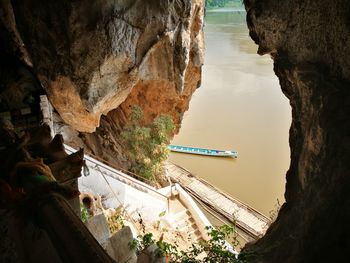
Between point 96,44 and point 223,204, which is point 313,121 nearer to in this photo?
point 96,44

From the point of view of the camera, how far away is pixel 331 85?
13.2 ft

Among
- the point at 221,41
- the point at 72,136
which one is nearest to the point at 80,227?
the point at 72,136

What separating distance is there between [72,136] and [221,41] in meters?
22.6

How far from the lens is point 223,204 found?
13.0m

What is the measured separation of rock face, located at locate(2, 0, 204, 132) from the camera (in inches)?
284

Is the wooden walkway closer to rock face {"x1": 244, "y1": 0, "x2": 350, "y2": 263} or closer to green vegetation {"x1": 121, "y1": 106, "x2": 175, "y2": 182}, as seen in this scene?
green vegetation {"x1": 121, "y1": 106, "x2": 175, "y2": 182}

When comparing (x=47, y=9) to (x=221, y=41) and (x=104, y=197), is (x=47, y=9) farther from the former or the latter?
(x=221, y=41)

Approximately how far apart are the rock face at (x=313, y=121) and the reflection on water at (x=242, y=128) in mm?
8892

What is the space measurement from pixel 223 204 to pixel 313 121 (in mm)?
9281

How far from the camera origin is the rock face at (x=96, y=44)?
720cm

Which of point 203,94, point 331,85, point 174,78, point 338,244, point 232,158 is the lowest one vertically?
point 232,158

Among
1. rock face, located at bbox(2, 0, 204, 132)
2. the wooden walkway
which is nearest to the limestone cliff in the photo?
rock face, located at bbox(2, 0, 204, 132)

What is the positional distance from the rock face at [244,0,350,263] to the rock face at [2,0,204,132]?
322 cm

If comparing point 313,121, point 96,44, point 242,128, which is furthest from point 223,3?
point 313,121
